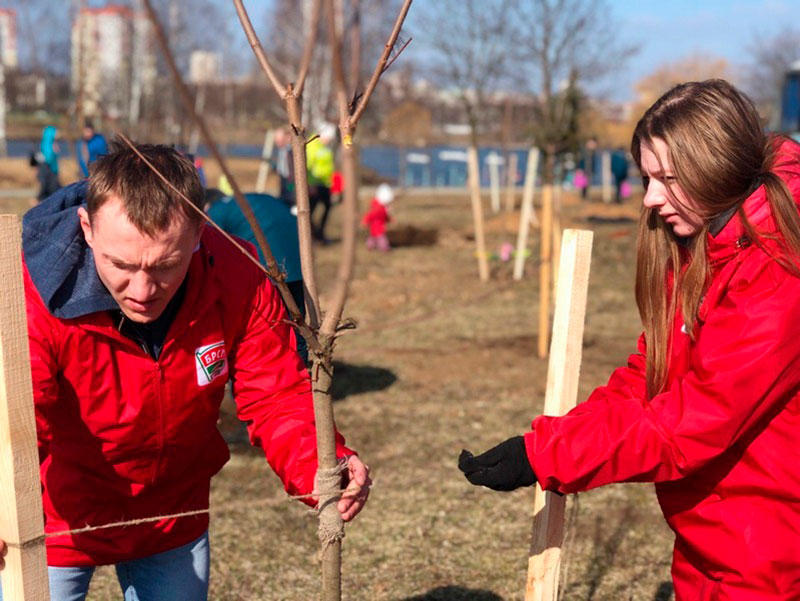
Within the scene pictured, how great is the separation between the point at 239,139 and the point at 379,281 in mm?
35079

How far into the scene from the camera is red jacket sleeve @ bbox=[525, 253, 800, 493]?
182 centimetres

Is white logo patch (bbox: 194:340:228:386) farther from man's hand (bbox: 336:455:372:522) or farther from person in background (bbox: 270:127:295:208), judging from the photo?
person in background (bbox: 270:127:295:208)

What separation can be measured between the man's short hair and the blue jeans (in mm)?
998

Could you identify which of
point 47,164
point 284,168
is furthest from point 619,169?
point 47,164

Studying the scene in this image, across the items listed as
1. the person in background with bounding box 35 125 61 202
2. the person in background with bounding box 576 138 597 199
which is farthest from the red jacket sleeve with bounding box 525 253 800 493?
the person in background with bounding box 576 138 597 199

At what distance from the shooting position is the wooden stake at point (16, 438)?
5.77 feet

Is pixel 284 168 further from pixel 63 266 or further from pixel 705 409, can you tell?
pixel 705 409

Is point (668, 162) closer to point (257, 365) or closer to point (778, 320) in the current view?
point (778, 320)

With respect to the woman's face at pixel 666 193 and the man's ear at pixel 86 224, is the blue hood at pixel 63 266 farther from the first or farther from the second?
the woman's face at pixel 666 193

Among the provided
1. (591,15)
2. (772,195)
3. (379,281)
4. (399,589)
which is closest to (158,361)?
(772,195)

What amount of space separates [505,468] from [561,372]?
455mm

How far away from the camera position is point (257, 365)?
2.37 m

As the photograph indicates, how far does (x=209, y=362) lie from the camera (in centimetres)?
229

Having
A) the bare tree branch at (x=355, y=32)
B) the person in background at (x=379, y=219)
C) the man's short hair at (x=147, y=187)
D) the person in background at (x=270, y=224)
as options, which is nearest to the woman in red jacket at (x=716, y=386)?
the man's short hair at (x=147, y=187)
